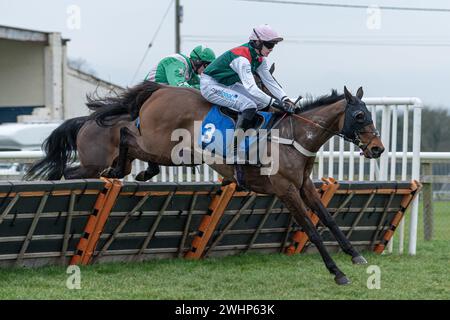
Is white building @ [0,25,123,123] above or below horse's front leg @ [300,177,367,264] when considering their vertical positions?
above

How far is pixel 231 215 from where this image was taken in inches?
336

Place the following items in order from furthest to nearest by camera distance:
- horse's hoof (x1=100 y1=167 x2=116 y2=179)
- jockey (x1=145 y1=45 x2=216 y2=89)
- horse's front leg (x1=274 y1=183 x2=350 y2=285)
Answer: jockey (x1=145 y1=45 x2=216 y2=89) → horse's hoof (x1=100 y1=167 x2=116 y2=179) → horse's front leg (x1=274 y1=183 x2=350 y2=285)

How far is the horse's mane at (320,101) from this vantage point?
26.8 feet

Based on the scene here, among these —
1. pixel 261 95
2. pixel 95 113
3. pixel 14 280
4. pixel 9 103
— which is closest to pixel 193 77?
pixel 95 113

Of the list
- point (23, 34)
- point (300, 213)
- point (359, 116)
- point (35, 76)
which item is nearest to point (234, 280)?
A: point (300, 213)

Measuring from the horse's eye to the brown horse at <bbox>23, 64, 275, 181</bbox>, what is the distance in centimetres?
115

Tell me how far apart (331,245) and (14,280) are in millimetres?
3601

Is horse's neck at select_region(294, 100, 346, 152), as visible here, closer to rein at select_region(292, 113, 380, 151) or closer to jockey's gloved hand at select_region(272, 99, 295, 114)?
rein at select_region(292, 113, 380, 151)

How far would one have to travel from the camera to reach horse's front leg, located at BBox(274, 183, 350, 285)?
24.6 feet

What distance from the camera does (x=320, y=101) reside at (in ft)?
26.9

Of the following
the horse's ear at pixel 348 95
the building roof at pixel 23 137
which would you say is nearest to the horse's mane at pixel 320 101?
the horse's ear at pixel 348 95

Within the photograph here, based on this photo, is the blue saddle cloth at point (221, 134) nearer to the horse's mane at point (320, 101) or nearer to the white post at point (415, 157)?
the horse's mane at point (320, 101)

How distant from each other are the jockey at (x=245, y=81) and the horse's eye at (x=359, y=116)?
2.21 feet

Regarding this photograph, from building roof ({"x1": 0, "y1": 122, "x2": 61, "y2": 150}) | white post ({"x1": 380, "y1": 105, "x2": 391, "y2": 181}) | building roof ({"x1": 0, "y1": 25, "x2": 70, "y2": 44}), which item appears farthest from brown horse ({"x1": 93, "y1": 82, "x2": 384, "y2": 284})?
building roof ({"x1": 0, "y1": 25, "x2": 70, "y2": 44})
